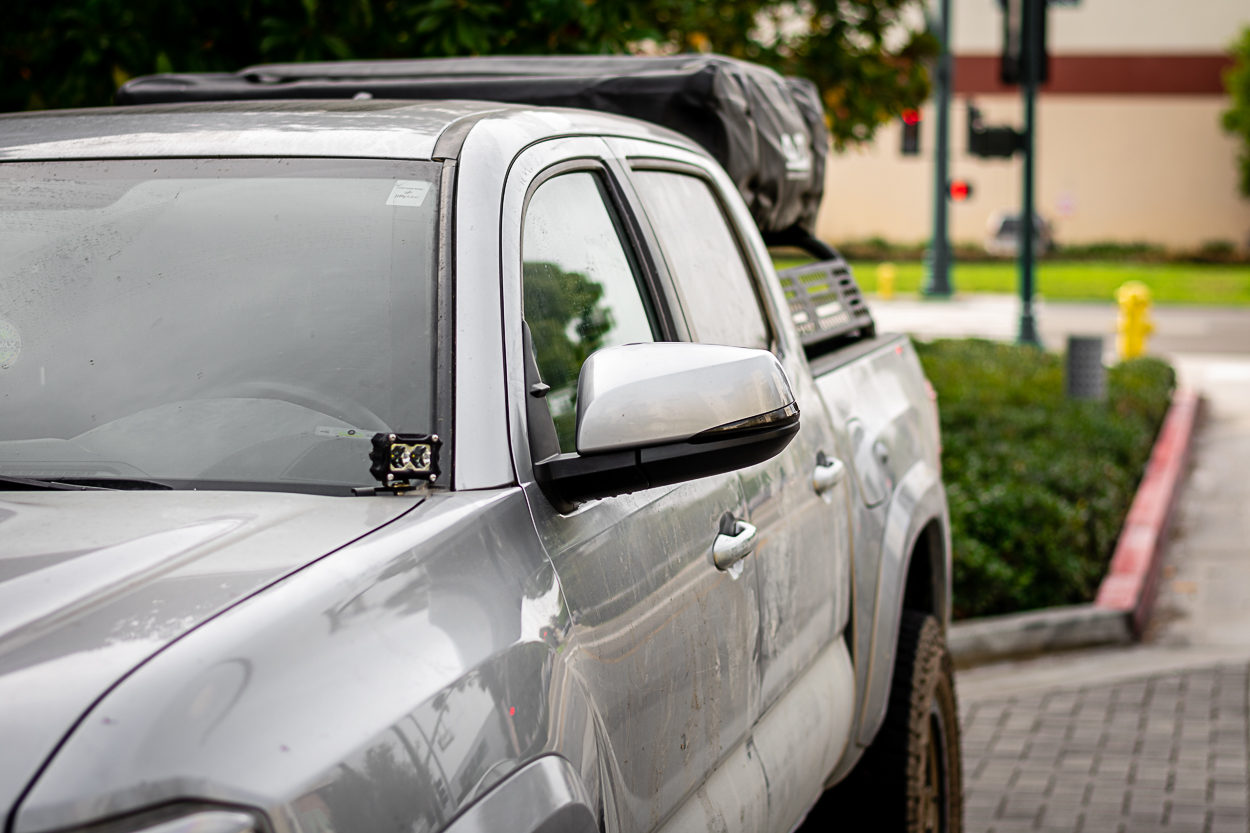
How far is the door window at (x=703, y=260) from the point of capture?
2838 mm

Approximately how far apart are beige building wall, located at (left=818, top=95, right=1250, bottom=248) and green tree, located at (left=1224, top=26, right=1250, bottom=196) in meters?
1.40

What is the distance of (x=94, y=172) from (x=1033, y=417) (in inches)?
352

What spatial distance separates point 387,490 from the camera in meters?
1.85

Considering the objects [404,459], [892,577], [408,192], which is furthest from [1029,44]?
[404,459]

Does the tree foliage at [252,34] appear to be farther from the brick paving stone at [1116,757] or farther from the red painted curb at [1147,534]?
the red painted curb at [1147,534]

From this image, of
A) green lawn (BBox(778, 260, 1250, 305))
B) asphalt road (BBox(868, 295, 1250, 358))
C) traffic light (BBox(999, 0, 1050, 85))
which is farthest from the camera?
green lawn (BBox(778, 260, 1250, 305))

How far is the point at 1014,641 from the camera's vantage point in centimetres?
648

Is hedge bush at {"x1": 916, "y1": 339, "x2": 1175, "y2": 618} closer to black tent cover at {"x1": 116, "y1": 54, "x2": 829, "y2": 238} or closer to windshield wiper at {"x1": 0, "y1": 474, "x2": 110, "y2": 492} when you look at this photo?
black tent cover at {"x1": 116, "y1": 54, "x2": 829, "y2": 238}

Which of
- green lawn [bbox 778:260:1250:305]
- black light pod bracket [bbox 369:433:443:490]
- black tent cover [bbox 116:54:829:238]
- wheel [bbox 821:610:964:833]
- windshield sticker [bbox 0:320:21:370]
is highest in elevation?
black tent cover [bbox 116:54:829:238]

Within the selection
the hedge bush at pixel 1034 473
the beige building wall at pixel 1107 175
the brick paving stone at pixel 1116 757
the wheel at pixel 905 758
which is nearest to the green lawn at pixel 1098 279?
the beige building wall at pixel 1107 175

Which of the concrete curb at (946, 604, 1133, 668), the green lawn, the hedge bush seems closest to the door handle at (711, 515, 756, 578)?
the concrete curb at (946, 604, 1133, 668)

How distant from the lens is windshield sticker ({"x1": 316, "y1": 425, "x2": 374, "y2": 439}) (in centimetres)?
196

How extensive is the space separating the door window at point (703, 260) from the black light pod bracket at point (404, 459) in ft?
3.32

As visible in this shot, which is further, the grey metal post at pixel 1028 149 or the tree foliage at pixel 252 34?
the grey metal post at pixel 1028 149
